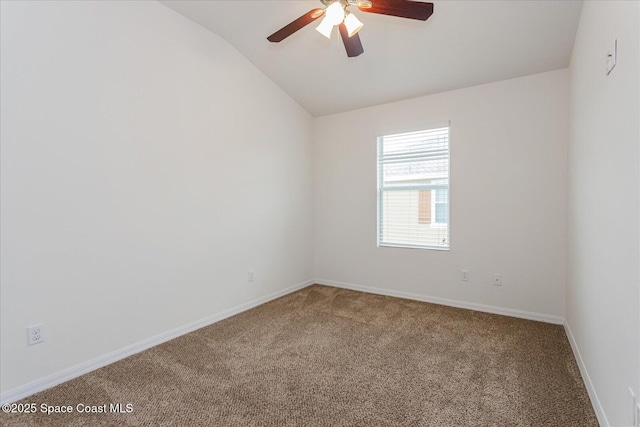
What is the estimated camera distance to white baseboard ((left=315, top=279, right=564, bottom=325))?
322 centimetres

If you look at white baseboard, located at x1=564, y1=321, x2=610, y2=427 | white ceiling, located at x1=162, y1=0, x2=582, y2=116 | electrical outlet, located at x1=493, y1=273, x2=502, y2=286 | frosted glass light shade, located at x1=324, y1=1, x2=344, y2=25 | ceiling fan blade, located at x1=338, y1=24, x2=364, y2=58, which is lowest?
white baseboard, located at x1=564, y1=321, x2=610, y2=427

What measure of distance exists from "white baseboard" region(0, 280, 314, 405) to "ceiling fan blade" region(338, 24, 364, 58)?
8.94 feet

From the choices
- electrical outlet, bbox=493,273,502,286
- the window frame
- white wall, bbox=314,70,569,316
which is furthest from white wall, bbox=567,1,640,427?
the window frame

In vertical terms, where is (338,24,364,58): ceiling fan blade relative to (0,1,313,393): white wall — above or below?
above

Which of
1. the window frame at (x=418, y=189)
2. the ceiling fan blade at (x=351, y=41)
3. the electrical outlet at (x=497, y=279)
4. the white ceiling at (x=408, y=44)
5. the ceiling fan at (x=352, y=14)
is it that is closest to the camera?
the ceiling fan at (x=352, y=14)

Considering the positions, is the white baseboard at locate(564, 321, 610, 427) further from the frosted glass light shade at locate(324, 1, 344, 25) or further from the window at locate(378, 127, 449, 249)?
the frosted glass light shade at locate(324, 1, 344, 25)

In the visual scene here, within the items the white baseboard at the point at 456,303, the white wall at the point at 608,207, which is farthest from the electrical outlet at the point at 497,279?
the white wall at the point at 608,207

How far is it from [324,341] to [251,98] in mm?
2707

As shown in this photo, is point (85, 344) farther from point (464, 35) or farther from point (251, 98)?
point (464, 35)

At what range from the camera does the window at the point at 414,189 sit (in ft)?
12.5

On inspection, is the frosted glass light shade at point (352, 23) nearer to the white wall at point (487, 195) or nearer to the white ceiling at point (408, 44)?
the white ceiling at point (408, 44)

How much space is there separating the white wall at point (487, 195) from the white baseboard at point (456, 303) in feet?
0.12

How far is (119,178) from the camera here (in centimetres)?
252

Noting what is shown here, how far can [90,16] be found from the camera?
2.34m
